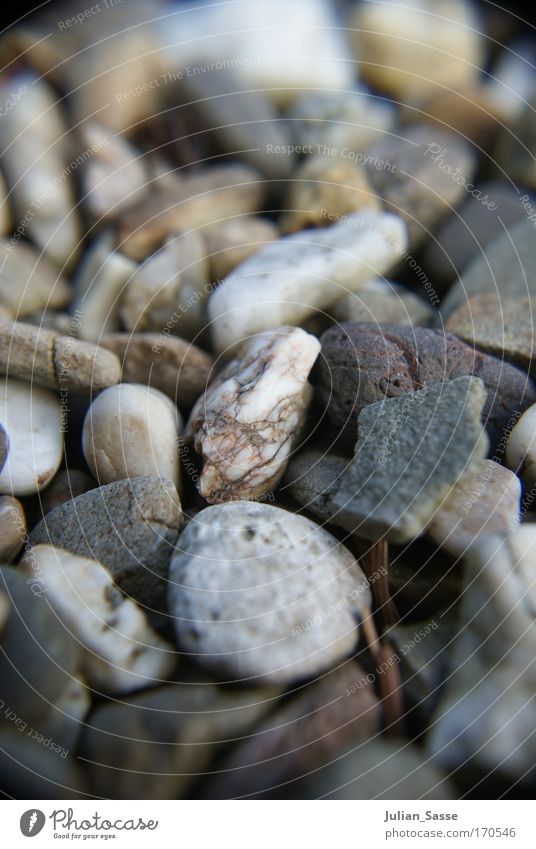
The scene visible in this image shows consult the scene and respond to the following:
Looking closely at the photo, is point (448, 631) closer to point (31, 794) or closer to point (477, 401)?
point (477, 401)

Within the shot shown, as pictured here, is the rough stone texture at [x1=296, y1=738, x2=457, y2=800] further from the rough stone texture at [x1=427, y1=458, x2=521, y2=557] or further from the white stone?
the white stone

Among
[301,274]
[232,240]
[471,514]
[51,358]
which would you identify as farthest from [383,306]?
[51,358]


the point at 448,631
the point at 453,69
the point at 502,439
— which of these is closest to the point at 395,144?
the point at 453,69

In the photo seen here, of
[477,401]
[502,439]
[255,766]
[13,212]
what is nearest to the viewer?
[255,766]

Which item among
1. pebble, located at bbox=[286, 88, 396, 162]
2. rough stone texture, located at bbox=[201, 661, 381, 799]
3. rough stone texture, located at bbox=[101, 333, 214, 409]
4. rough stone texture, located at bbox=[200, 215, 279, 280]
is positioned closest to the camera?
rough stone texture, located at bbox=[201, 661, 381, 799]

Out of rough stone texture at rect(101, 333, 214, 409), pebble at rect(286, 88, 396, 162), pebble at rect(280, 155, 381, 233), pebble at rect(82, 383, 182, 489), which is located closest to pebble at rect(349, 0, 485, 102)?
pebble at rect(286, 88, 396, 162)

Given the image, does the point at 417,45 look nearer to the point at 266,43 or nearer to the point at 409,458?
the point at 266,43

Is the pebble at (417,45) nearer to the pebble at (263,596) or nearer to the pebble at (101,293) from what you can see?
the pebble at (101,293)
